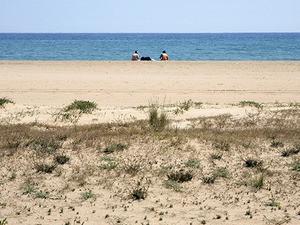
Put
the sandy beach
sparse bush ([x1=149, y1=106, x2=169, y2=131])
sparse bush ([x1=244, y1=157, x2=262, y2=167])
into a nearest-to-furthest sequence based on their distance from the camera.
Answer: sparse bush ([x1=244, y1=157, x2=262, y2=167])
sparse bush ([x1=149, y1=106, x2=169, y2=131])
the sandy beach

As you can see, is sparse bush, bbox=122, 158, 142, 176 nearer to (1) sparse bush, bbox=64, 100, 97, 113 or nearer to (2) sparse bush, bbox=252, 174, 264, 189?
(2) sparse bush, bbox=252, 174, 264, 189

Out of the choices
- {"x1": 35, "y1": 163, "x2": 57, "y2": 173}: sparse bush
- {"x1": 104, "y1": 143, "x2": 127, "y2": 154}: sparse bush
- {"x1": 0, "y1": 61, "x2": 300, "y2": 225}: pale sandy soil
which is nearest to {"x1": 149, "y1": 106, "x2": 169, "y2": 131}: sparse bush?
{"x1": 0, "y1": 61, "x2": 300, "y2": 225}: pale sandy soil

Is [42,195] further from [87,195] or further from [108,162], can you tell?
[108,162]

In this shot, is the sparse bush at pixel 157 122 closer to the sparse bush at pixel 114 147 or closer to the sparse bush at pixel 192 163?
the sparse bush at pixel 114 147

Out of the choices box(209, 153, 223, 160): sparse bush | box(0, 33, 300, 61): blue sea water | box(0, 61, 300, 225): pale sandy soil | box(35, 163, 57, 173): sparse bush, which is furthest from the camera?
box(0, 33, 300, 61): blue sea water

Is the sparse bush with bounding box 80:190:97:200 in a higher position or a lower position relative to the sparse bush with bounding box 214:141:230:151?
lower

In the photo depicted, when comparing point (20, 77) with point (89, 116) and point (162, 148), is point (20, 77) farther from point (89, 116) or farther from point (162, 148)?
point (162, 148)

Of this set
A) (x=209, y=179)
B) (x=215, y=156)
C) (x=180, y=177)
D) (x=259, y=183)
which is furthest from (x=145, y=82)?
(x=259, y=183)

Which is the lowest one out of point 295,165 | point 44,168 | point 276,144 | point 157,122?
point 44,168

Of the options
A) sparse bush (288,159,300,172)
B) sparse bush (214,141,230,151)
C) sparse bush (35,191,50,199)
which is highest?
sparse bush (214,141,230,151)

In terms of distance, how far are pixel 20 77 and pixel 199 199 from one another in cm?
1751

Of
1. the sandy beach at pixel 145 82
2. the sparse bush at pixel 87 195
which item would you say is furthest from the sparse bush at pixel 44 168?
the sandy beach at pixel 145 82

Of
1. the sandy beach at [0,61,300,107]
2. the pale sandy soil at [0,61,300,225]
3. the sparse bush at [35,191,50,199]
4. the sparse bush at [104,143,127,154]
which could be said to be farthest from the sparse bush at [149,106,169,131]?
the sandy beach at [0,61,300,107]

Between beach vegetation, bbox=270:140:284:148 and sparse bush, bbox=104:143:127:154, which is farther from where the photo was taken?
beach vegetation, bbox=270:140:284:148
